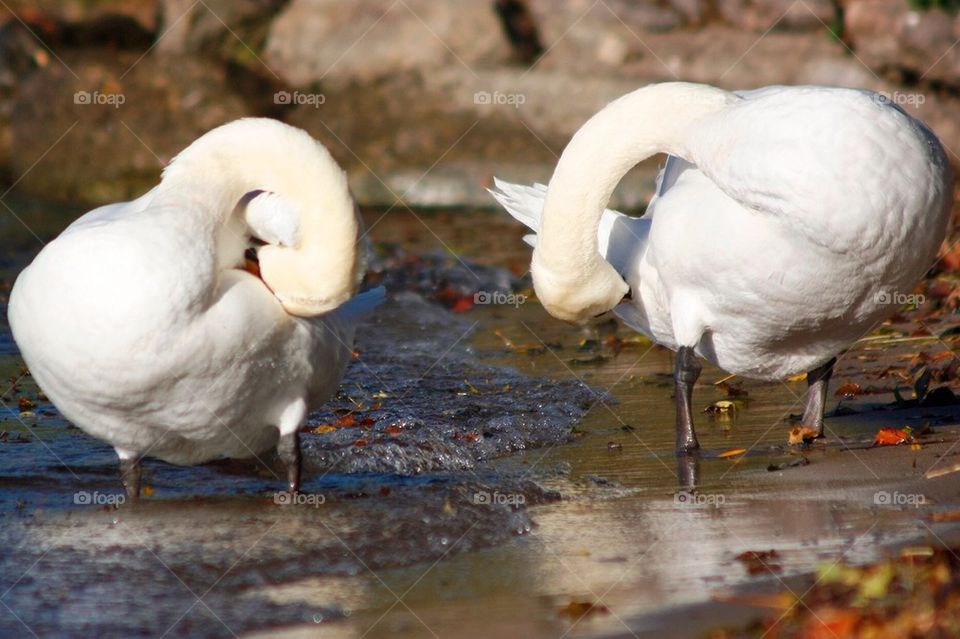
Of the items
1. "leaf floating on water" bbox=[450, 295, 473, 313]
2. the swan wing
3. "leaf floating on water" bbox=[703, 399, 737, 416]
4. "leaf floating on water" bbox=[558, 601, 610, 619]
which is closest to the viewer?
"leaf floating on water" bbox=[558, 601, 610, 619]

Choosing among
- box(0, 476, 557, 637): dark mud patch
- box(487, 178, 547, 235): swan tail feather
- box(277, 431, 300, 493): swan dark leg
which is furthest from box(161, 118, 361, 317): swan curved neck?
box(487, 178, 547, 235): swan tail feather

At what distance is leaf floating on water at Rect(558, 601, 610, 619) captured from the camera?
14.9 feet

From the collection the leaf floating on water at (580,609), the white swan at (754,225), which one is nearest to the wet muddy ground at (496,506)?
the leaf floating on water at (580,609)

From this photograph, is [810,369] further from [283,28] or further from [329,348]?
[283,28]

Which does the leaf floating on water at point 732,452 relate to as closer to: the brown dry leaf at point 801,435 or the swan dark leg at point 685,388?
the swan dark leg at point 685,388

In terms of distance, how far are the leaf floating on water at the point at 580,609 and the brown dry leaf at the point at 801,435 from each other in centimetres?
235

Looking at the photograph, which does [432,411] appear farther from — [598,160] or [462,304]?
[462,304]

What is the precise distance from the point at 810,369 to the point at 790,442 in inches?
16.6

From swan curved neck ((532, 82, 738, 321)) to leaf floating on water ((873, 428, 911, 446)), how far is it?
1.51m

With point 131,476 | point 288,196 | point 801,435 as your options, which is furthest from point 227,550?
point 801,435

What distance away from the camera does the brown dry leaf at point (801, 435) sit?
6.66 metres

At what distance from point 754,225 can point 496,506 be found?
1619mm

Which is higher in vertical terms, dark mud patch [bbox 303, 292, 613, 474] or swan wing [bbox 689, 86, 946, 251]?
swan wing [bbox 689, 86, 946, 251]

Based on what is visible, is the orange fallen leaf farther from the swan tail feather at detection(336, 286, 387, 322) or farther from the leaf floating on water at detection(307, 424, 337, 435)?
the swan tail feather at detection(336, 286, 387, 322)
